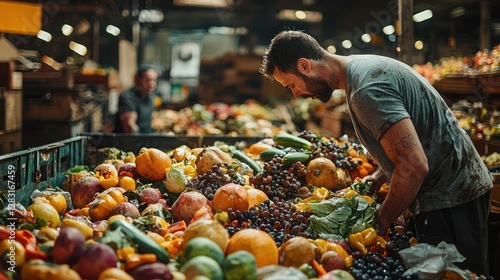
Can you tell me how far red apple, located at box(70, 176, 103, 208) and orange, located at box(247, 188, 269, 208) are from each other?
1.13 meters

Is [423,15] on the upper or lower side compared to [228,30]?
lower

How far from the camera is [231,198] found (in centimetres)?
300

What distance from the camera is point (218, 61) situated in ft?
47.0

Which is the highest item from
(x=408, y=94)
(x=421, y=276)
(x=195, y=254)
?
(x=408, y=94)

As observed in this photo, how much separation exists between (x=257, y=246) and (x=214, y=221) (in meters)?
0.26

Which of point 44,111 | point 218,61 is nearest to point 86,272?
point 44,111

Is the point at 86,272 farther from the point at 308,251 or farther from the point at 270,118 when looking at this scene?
the point at 270,118

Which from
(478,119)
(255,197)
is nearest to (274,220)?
(255,197)

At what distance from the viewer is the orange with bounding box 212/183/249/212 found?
2.98 m

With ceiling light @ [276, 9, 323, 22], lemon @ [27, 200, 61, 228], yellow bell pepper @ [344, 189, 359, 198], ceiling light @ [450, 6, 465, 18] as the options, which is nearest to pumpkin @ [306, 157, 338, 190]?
yellow bell pepper @ [344, 189, 359, 198]

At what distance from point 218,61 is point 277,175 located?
1119 centimetres

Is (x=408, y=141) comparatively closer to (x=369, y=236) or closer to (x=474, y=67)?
(x=369, y=236)

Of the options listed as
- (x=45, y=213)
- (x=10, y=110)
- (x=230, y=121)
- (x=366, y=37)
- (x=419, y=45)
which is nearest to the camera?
(x=45, y=213)

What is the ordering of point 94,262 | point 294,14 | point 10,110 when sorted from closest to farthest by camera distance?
point 94,262 < point 10,110 < point 294,14
